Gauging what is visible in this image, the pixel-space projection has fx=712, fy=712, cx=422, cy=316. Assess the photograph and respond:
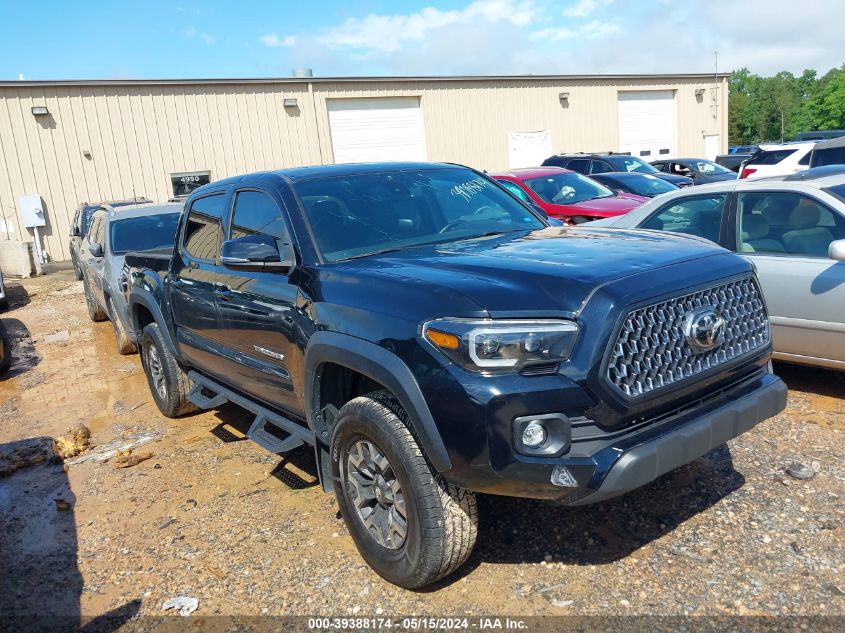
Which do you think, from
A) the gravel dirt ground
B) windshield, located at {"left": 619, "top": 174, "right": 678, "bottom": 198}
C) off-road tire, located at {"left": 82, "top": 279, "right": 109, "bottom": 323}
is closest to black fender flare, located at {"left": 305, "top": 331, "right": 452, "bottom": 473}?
the gravel dirt ground

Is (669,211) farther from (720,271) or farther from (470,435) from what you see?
(470,435)

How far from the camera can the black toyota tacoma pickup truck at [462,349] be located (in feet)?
8.72

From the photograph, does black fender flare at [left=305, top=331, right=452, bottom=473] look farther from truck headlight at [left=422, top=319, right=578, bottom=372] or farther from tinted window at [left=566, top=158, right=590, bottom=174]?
tinted window at [left=566, top=158, right=590, bottom=174]

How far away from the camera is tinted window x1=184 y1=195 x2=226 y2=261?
4773 mm

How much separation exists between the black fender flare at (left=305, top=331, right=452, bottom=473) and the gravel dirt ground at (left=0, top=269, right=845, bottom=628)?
2.75 feet

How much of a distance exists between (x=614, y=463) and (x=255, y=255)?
80.0 inches

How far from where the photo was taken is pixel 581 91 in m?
27.4

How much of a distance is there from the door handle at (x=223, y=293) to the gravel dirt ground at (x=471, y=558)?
1.22 m

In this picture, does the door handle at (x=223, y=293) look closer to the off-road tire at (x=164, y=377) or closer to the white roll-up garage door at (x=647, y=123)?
the off-road tire at (x=164, y=377)

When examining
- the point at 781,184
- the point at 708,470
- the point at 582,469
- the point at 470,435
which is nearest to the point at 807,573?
the point at 708,470

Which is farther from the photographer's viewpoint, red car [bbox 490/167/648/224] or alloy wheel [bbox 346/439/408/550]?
red car [bbox 490/167/648/224]

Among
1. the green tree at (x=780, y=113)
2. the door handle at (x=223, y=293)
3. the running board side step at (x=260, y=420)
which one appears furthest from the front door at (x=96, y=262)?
the green tree at (x=780, y=113)

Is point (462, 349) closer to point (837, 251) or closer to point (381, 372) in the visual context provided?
point (381, 372)

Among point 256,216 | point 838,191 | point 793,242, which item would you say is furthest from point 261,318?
point 838,191
